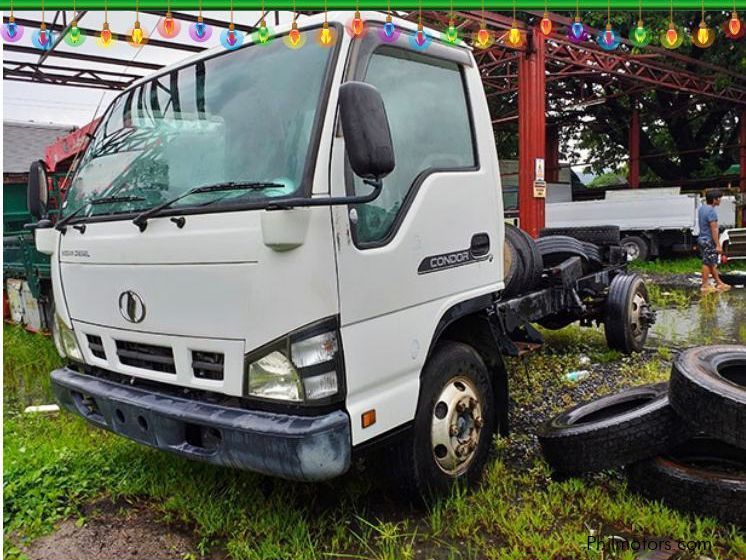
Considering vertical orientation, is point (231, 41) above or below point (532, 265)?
above

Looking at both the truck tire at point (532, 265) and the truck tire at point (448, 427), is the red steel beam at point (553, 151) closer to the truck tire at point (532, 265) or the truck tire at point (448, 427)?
the truck tire at point (532, 265)

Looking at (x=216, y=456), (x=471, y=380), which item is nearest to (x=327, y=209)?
(x=216, y=456)

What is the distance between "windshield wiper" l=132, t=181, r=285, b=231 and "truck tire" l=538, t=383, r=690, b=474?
191 centimetres

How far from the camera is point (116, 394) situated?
2.61m

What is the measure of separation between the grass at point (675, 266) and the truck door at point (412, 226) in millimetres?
11283

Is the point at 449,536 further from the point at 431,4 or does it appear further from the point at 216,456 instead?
the point at 431,4

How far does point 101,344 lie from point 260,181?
3.96 ft

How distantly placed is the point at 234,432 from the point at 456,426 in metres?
1.13

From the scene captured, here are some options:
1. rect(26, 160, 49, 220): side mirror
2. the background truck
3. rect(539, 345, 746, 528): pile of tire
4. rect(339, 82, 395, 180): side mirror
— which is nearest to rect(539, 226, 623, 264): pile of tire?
rect(539, 345, 746, 528): pile of tire

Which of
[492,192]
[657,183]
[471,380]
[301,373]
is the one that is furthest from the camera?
[657,183]

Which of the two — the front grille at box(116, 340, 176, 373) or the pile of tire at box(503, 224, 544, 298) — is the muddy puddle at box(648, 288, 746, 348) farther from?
the front grille at box(116, 340, 176, 373)

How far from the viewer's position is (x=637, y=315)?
5660 millimetres

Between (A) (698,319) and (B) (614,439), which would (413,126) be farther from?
(A) (698,319)

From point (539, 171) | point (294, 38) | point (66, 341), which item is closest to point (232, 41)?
point (294, 38)
